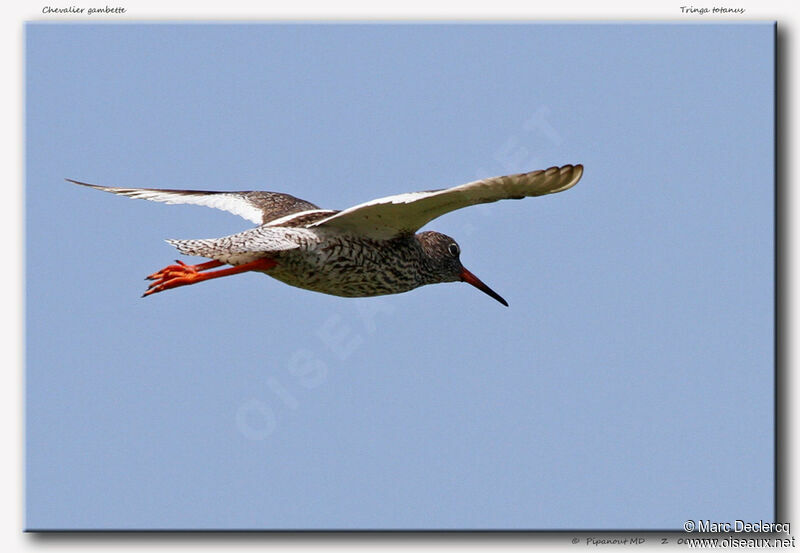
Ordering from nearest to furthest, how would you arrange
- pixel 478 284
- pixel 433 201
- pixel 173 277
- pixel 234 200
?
pixel 433 201, pixel 173 277, pixel 234 200, pixel 478 284

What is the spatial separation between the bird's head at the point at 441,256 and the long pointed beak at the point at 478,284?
3cm

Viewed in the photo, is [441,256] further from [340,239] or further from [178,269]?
[178,269]

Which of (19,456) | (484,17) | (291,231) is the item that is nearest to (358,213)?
(291,231)

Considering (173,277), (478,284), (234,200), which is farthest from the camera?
(478,284)

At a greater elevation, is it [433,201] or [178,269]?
[433,201]

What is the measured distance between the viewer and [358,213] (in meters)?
7.34

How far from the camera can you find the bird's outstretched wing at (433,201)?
673 cm

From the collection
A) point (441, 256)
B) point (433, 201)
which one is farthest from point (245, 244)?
point (441, 256)

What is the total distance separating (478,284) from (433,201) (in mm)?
2166

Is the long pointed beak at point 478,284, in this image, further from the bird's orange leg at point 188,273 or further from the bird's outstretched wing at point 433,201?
the bird's orange leg at point 188,273

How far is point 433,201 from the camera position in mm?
7184

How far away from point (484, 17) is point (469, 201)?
4.42 feet

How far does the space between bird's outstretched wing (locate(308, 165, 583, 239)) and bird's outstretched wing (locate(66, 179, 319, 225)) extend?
0.92m

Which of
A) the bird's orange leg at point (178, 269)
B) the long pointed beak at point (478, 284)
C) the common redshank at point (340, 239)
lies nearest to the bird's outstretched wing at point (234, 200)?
the common redshank at point (340, 239)
